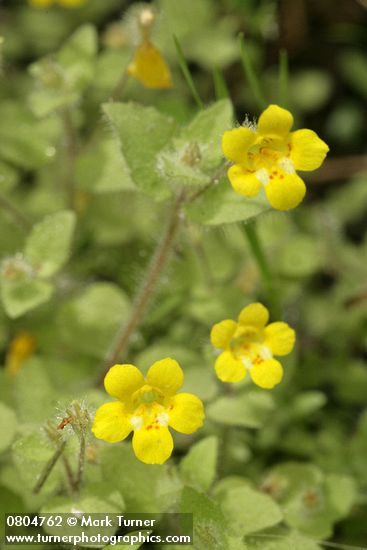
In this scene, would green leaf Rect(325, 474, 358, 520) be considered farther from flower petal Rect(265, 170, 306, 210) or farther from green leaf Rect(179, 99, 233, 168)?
green leaf Rect(179, 99, 233, 168)

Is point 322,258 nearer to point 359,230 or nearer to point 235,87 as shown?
point 359,230

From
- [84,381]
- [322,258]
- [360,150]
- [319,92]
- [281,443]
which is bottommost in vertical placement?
[281,443]

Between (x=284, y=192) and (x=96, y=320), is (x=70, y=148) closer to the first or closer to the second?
(x=96, y=320)

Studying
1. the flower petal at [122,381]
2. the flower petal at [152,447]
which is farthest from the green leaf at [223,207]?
the flower petal at [152,447]

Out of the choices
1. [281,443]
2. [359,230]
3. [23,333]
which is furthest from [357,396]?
[23,333]

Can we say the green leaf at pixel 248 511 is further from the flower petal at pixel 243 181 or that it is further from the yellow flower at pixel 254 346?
the flower petal at pixel 243 181

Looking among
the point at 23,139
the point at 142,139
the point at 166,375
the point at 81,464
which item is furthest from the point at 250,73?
the point at 81,464
